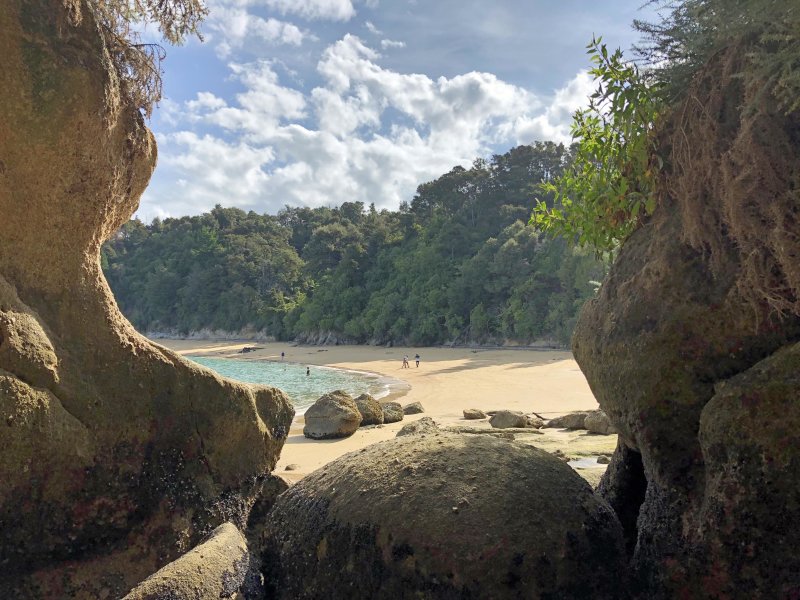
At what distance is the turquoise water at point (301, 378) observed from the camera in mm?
27375

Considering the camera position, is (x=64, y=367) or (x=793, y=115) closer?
(x=793, y=115)

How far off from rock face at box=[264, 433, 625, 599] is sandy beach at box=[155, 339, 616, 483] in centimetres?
218

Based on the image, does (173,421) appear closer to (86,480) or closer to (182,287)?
(86,480)

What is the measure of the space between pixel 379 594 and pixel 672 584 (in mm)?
1356

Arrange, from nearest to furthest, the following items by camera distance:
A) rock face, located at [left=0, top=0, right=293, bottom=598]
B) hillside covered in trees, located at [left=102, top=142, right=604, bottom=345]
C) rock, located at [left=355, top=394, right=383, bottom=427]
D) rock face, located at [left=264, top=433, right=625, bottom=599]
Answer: rock face, located at [left=264, top=433, right=625, bottom=599] < rock face, located at [left=0, top=0, right=293, bottom=598] < rock, located at [left=355, top=394, right=383, bottom=427] < hillside covered in trees, located at [left=102, top=142, right=604, bottom=345]

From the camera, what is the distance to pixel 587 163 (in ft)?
13.8

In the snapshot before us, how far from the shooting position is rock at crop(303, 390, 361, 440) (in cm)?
1415

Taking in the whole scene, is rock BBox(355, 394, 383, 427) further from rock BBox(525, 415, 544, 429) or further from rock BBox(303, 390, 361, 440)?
rock BBox(525, 415, 544, 429)

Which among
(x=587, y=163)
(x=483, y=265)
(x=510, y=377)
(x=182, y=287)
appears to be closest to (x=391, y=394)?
(x=510, y=377)

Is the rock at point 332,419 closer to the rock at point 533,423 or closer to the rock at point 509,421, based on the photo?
the rock at point 509,421

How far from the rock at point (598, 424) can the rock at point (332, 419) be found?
570cm

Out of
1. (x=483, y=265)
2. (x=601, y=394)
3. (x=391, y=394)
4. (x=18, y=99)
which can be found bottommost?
(x=391, y=394)

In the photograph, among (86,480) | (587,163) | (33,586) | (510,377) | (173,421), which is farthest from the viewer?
(510,377)

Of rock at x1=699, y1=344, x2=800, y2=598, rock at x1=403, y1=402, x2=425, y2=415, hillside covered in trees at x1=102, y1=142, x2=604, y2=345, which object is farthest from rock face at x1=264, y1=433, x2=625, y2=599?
hillside covered in trees at x1=102, y1=142, x2=604, y2=345
